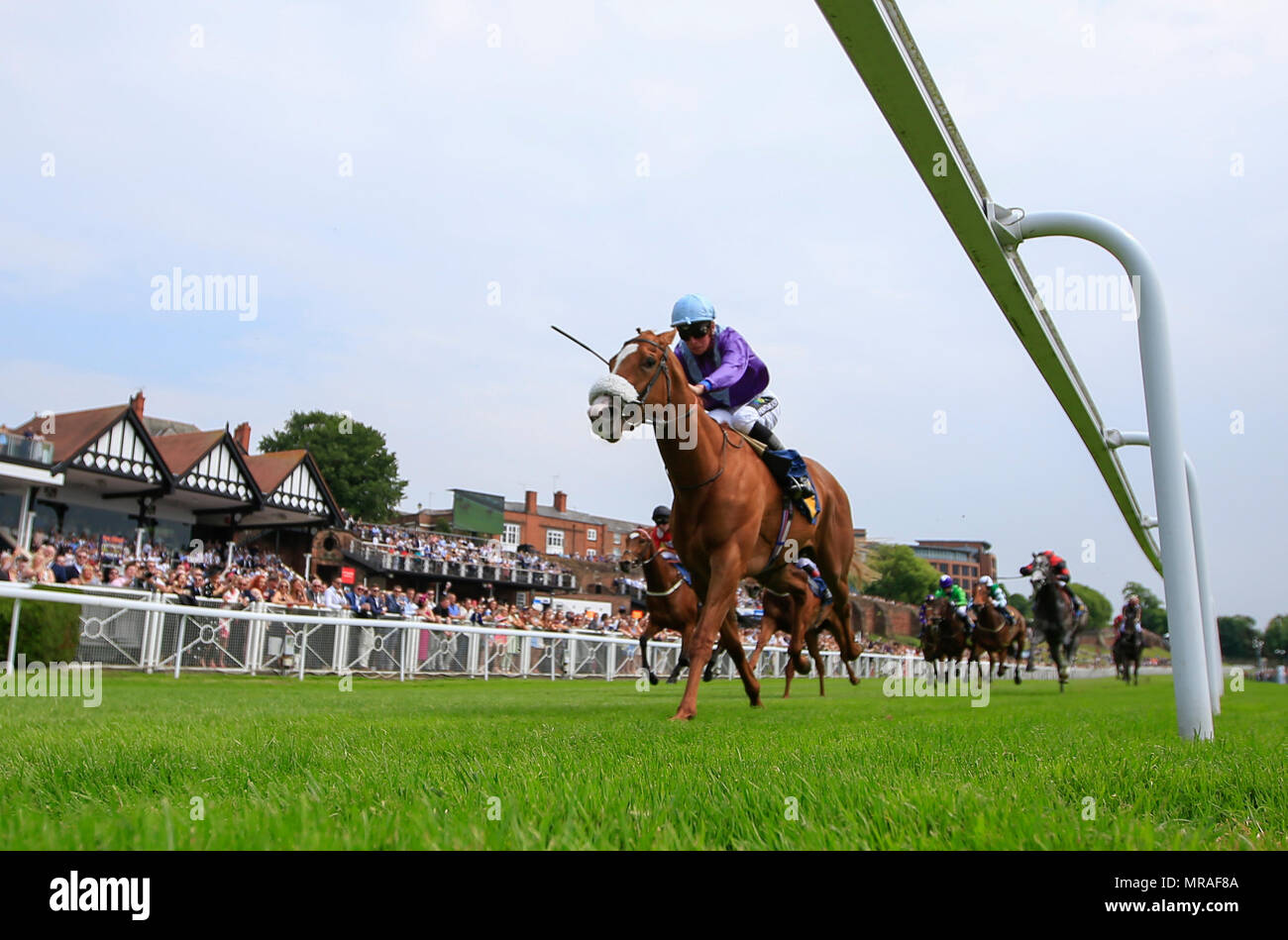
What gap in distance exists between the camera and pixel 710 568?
6492mm

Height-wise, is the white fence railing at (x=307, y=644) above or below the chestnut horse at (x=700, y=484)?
below

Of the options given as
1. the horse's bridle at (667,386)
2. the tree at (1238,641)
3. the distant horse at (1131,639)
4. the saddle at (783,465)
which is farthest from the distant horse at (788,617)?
the tree at (1238,641)

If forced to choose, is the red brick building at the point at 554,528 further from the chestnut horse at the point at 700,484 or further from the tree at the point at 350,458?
the chestnut horse at the point at 700,484

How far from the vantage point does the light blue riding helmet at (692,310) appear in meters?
6.73

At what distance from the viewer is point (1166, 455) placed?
4.20 m

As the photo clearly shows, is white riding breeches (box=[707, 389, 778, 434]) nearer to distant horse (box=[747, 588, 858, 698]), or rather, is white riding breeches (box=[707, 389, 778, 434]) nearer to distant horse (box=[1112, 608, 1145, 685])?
distant horse (box=[747, 588, 858, 698])

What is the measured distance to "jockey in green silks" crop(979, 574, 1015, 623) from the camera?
1947 cm

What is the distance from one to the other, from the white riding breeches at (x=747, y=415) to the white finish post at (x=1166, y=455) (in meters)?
3.27

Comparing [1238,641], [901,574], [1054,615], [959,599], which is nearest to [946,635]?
[959,599]

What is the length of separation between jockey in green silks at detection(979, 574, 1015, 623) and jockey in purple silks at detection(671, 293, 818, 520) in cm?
1346

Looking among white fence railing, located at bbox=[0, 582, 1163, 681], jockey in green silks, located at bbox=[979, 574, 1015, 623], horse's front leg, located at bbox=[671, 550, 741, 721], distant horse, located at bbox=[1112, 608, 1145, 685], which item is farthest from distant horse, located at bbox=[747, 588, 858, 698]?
distant horse, located at bbox=[1112, 608, 1145, 685]

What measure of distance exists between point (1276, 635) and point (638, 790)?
198 metres
